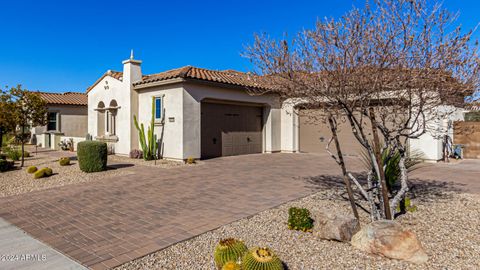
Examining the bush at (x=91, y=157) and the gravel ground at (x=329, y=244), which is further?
the bush at (x=91, y=157)

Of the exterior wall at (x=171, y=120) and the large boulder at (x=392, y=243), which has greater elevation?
the exterior wall at (x=171, y=120)

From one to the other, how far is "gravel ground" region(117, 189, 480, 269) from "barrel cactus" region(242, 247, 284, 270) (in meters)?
0.58

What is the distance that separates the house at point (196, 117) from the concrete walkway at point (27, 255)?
325 inches

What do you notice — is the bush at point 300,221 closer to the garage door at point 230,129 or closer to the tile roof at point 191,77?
the tile roof at point 191,77

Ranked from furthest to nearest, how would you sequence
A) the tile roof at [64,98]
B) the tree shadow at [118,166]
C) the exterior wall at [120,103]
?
the tile roof at [64,98] < the exterior wall at [120,103] < the tree shadow at [118,166]

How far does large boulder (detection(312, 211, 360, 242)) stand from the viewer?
4.41 m

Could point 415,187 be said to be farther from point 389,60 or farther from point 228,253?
point 228,253

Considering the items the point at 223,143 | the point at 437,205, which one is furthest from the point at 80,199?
the point at 223,143

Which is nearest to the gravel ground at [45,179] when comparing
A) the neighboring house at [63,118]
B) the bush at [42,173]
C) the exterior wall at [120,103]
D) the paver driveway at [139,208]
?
the bush at [42,173]

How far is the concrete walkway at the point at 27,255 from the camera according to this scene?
3.80 m

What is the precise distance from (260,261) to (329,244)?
1594 millimetres

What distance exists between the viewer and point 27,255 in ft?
13.5

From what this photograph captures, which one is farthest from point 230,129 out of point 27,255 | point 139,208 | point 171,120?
point 27,255

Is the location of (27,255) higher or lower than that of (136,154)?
lower
